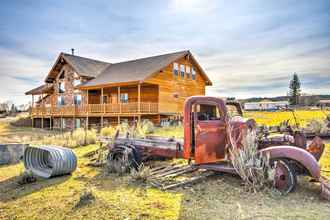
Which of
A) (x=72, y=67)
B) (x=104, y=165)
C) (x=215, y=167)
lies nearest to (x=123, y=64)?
(x=72, y=67)

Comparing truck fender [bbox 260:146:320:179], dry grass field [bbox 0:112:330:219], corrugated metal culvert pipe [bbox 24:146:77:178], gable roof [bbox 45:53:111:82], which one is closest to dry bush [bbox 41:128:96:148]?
corrugated metal culvert pipe [bbox 24:146:77:178]

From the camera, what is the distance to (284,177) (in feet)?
15.7

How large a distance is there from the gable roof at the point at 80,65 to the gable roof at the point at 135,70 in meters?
1.01

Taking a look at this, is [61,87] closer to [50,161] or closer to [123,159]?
[50,161]

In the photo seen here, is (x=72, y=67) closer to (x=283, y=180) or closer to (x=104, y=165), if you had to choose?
(x=104, y=165)

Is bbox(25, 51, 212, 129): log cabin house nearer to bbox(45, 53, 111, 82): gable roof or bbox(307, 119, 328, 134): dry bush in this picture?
bbox(45, 53, 111, 82): gable roof

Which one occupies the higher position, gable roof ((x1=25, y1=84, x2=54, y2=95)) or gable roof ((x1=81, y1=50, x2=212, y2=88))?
gable roof ((x1=81, y1=50, x2=212, y2=88))

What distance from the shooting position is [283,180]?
478 centimetres

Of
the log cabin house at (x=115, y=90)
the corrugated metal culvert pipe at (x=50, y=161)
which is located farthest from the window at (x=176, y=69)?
the corrugated metal culvert pipe at (x=50, y=161)

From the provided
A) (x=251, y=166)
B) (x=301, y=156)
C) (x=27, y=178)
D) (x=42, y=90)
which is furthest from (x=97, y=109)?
(x=301, y=156)

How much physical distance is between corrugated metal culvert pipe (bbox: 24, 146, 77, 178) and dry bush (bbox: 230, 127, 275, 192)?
4185 millimetres

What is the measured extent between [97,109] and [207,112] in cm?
1926

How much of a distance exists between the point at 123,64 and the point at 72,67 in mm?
5515

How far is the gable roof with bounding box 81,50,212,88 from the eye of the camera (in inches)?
865
